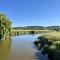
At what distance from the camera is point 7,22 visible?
64.8m

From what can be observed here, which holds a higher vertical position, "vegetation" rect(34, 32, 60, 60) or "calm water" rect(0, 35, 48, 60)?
"vegetation" rect(34, 32, 60, 60)

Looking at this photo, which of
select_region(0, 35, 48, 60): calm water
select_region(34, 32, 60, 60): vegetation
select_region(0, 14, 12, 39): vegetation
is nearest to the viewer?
select_region(34, 32, 60, 60): vegetation

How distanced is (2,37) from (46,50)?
1444 inches

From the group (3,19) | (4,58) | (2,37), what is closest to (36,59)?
(4,58)

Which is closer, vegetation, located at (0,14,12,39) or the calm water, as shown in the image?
the calm water

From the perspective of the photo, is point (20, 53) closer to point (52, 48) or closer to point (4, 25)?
point (52, 48)

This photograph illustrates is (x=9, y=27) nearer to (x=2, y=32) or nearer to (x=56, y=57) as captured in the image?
(x=2, y=32)

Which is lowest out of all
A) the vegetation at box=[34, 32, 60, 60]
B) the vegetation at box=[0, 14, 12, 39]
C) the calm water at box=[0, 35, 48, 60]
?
the calm water at box=[0, 35, 48, 60]

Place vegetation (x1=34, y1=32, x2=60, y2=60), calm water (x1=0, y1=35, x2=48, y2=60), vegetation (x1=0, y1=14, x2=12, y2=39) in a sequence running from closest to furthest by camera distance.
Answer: vegetation (x1=34, y1=32, x2=60, y2=60), calm water (x1=0, y1=35, x2=48, y2=60), vegetation (x1=0, y1=14, x2=12, y2=39)

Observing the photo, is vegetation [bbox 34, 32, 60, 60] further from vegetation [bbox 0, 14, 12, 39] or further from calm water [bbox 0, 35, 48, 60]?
vegetation [bbox 0, 14, 12, 39]

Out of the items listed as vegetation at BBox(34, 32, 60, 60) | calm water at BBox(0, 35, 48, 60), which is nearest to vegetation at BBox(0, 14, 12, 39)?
calm water at BBox(0, 35, 48, 60)

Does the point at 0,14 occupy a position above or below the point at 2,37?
above

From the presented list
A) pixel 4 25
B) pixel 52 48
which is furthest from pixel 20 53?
pixel 4 25

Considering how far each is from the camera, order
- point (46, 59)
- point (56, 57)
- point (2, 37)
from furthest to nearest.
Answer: point (2, 37)
point (46, 59)
point (56, 57)
